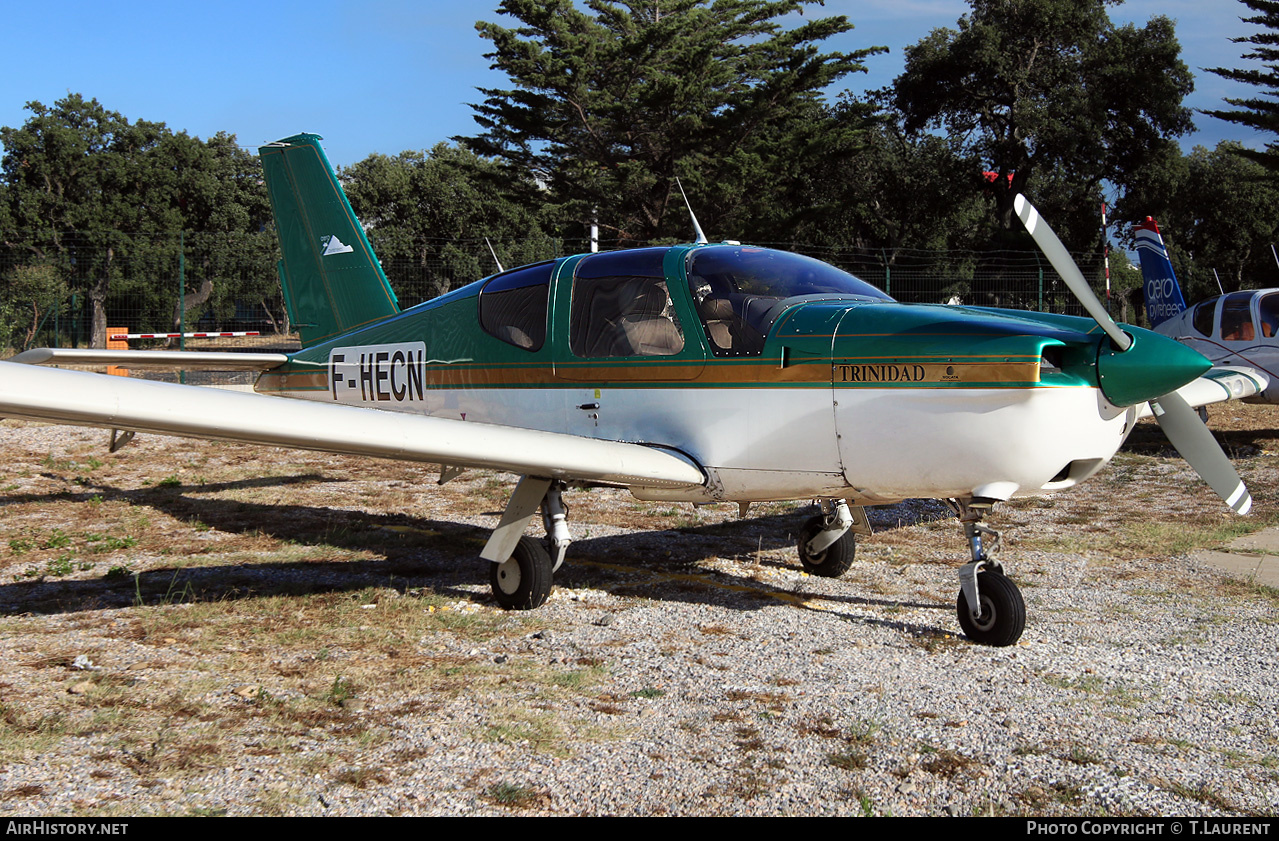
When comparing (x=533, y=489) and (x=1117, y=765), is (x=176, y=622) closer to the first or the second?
(x=533, y=489)

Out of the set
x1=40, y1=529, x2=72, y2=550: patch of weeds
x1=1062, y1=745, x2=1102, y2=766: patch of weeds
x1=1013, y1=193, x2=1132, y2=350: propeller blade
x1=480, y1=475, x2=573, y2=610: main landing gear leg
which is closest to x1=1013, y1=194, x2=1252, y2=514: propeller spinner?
x1=1013, y1=193, x2=1132, y2=350: propeller blade

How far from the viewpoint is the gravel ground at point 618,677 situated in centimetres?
325

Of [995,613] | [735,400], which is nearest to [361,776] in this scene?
[735,400]

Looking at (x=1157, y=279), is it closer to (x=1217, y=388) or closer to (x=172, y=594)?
(x=1217, y=388)

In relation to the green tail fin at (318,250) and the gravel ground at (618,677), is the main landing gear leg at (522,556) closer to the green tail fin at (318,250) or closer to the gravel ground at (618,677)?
the gravel ground at (618,677)

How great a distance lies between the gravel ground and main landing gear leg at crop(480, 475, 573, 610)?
170 millimetres

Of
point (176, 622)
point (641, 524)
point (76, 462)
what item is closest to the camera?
point (176, 622)

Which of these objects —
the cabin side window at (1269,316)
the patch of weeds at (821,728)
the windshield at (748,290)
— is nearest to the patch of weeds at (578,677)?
the patch of weeds at (821,728)

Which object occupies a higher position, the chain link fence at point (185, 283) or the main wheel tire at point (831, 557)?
the chain link fence at point (185, 283)

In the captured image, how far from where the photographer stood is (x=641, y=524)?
27.5 feet

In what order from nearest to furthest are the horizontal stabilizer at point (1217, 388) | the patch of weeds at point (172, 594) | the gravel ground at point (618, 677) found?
the gravel ground at point (618, 677), the patch of weeds at point (172, 594), the horizontal stabilizer at point (1217, 388)

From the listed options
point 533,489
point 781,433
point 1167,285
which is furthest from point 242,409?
point 1167,285

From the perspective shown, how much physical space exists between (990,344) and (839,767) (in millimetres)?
2180

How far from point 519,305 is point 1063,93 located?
40790 mm
